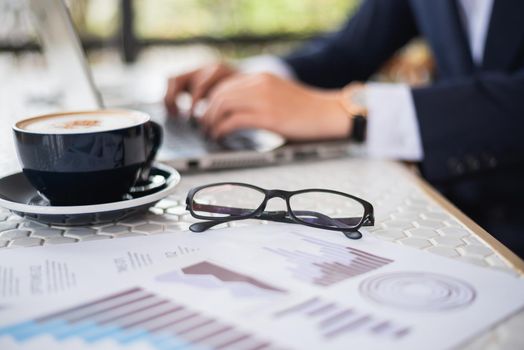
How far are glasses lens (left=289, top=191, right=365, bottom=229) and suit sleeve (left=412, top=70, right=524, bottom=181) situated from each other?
0.28 m

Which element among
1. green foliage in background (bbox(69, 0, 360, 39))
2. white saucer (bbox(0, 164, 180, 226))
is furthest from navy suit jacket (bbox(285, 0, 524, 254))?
green foliage in background (bbox(69, 0, 360, 39))

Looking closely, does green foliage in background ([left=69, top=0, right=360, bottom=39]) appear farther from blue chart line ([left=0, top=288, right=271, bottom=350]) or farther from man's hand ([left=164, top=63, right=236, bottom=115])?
blue chart line ([left=0, top=288, right=271, bottom=350])

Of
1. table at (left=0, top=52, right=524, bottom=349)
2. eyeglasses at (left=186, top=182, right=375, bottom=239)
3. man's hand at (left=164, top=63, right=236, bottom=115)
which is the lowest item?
table at (left=0, top=52, right=524, bottom=349)

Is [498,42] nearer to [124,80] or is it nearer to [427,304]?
[427,304]

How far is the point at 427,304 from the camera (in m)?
0.40

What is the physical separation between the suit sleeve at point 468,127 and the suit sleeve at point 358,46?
725 mm

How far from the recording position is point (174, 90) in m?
1.19

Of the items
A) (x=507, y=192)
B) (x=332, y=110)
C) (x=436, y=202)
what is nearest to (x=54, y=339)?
(x=436, y=202)

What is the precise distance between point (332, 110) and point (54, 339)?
701mm

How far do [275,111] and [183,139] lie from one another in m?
0.16

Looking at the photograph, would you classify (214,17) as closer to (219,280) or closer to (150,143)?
(150,143)

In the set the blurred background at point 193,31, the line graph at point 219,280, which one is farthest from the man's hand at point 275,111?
the blurred background at point 193,31

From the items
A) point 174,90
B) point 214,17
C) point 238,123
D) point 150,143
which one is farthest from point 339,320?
point 214,17

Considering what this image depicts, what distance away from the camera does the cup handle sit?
61 cm
